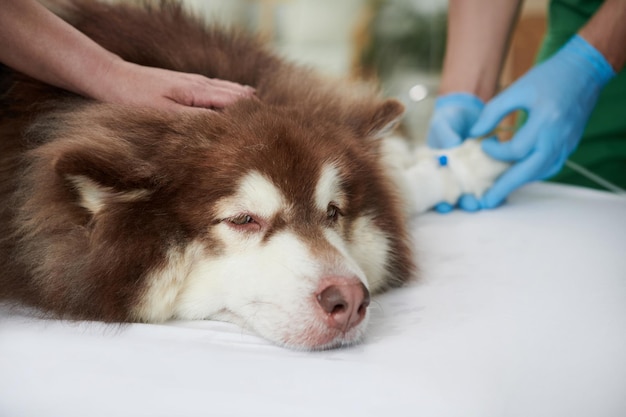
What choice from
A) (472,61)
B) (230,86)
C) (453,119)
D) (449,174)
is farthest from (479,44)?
(230,86)

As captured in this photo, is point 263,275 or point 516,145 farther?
point 516,145

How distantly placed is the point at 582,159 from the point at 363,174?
5.38 ft

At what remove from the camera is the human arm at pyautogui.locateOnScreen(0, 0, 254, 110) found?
1499 millimetres

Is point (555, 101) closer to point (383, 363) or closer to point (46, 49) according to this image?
point (383, 363)

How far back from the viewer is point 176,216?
1432mm

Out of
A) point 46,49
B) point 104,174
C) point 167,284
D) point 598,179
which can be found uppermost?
point 46,49

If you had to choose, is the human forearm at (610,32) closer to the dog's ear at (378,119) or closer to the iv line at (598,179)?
the iv line at (598,179)

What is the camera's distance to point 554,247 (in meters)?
1.81

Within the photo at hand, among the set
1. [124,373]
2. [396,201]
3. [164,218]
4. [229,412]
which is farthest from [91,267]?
[396,201]

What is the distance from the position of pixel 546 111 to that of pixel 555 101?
0.17 ft

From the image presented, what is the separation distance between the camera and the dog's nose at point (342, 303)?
1.27m

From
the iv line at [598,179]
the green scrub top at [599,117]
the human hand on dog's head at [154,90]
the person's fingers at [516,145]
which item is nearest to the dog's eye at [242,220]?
the human hand on dog's head at [154,90]

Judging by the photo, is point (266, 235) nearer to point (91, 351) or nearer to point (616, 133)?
point (91, 351)

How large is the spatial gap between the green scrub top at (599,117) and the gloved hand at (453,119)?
60 cm
